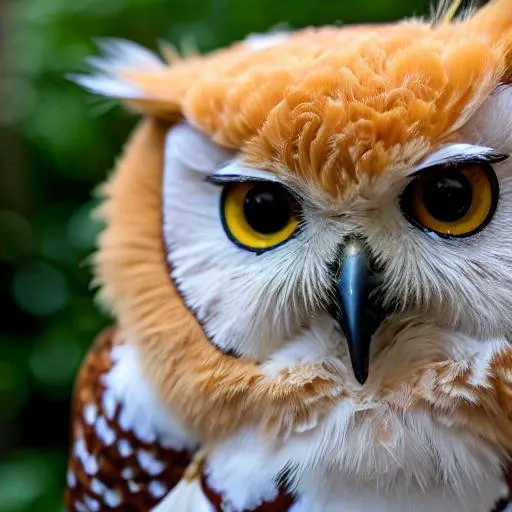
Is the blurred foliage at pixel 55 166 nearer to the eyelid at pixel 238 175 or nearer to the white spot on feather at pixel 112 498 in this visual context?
the white spot on feather at pixel 112 498

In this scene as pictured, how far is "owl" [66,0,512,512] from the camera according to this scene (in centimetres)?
78

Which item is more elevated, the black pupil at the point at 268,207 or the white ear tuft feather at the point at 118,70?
the white ear tuft feather at the point at 118,70

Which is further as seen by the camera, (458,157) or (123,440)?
(123,440)

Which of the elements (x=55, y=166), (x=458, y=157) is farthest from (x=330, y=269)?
(x=55, y=166)

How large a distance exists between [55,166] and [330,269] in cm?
141

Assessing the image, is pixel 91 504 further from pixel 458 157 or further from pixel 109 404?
pixel 458 157

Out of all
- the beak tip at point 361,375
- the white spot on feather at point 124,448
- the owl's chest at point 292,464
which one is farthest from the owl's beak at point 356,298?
the white spot on feather at point 124,448

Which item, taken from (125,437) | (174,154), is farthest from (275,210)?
(125,437)

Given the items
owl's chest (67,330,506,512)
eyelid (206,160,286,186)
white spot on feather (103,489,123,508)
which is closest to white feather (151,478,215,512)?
owl's chest (67,330,506,512)

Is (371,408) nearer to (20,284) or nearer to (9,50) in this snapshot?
(20,284)

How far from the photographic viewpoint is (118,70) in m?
1.11

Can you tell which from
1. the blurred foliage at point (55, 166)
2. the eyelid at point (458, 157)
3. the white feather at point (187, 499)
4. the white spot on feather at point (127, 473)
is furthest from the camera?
the blurred foliage at point (55, 166)

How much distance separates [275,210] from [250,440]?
0.30 m

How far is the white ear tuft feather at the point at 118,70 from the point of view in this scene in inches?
40.0
